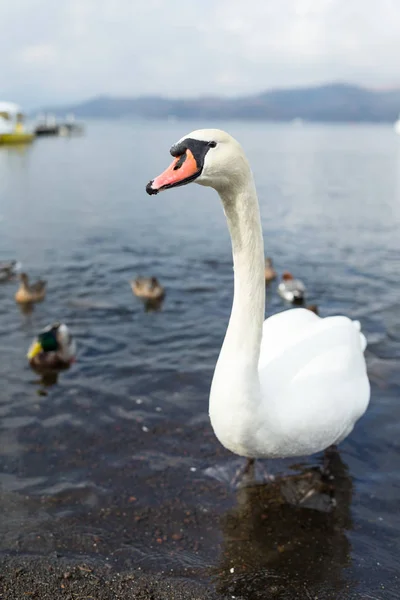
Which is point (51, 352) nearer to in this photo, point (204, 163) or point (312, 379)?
point (312, 379)

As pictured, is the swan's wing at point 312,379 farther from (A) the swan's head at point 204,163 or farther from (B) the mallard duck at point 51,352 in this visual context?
(B) the mallard duck at point 51,352

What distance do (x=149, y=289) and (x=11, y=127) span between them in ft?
205

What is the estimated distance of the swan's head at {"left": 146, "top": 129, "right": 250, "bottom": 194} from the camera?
3.81m

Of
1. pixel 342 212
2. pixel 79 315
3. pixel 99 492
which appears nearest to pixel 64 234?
pixel 79 315

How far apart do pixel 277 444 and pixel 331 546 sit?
1.19 metres

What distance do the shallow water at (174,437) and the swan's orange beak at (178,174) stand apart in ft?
10.8

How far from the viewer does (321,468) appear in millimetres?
6602

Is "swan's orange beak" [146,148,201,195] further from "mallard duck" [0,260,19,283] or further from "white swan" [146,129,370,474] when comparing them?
"mallard duck" [0,260,19,283]

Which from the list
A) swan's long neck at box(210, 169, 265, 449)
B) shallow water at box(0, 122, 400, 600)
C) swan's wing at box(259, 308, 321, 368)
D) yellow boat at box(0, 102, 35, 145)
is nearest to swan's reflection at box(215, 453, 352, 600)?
shallow water at box(0, 122, 400, 600)

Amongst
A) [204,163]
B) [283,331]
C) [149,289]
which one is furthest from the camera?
[149,289]

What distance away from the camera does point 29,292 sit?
12297mm

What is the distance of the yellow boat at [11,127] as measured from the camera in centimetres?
6625

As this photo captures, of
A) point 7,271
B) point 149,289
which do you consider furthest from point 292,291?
point 7,271

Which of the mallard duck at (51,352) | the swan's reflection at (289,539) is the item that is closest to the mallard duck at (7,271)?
the mallard duck at (51,352)
